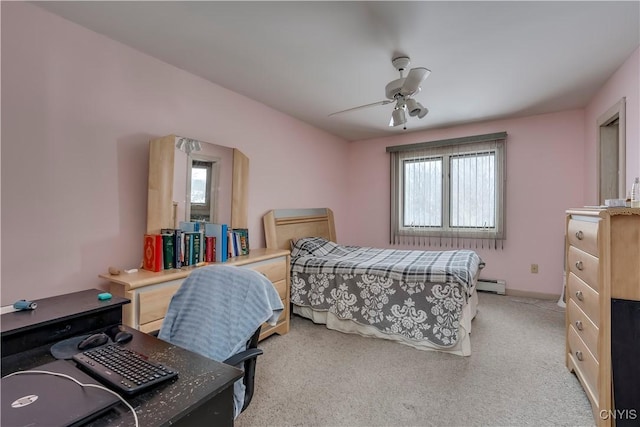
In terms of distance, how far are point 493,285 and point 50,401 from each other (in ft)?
15.2

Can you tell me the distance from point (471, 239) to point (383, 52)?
312 cm

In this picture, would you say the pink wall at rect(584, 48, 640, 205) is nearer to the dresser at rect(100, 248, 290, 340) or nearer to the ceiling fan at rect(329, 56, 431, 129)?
the ceiling fan at rect(329, 56, 431, 129)

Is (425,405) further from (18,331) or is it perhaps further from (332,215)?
(332,215)

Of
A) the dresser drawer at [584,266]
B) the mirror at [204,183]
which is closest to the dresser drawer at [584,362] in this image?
the dresser drawer at [584,266]

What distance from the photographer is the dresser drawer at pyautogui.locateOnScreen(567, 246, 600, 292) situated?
1635 millimetres

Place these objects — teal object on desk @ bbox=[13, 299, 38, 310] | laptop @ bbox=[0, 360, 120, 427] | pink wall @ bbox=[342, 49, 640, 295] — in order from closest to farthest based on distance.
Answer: laptop @ bbox=[0, 360, 120, 427] < teal object on desk @ bbox=[13, 299, 38, 310] < pink wall @ bbox=[342, 49, 640, 295]

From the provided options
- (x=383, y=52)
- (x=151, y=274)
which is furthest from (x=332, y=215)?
(x=151, y=274)

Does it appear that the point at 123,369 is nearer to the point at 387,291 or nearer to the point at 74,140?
the point at 74,140

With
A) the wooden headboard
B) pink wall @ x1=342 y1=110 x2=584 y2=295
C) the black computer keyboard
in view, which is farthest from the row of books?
pink wall @ x1=342 y1=110 x2=584 y2=295

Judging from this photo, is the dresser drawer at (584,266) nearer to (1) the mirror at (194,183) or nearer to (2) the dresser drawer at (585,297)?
(2) the dresser drawer at (585,297)

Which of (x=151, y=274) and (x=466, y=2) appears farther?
(x=151, y=274)

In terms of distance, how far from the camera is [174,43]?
221 centimetres

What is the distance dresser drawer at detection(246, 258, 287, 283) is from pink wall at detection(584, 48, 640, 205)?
9.85 feet

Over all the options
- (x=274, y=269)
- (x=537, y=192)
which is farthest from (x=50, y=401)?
(x=537, y=192)
